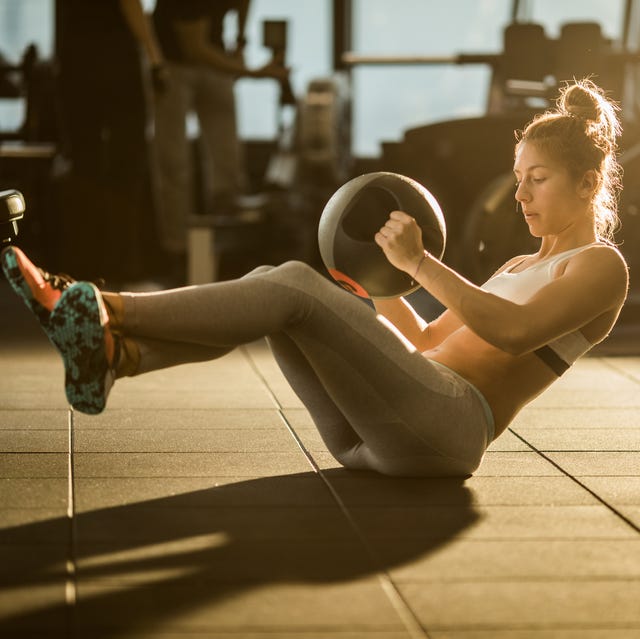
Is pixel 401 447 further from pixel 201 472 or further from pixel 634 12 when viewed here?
pixel 634 12

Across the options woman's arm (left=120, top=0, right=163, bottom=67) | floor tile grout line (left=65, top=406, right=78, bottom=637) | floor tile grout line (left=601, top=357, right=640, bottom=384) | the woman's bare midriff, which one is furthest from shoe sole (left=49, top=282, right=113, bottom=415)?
woman's arm (left=120, top=0, right=163, bottom=67)

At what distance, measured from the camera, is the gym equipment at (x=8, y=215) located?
2.52 m

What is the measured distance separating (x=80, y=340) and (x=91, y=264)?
4.30 metres

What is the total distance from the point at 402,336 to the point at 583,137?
1.73 feet

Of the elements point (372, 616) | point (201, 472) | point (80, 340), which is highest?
point (80, 340)

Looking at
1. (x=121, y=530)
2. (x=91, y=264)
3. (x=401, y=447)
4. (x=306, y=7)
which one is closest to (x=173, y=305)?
(x=121, y=530)

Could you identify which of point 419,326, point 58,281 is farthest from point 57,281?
point 419,326

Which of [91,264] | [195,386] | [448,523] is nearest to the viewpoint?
[448,523]

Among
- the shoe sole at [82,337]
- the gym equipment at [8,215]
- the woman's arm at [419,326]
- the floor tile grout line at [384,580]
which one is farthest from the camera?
the woman's arm at [419,326]

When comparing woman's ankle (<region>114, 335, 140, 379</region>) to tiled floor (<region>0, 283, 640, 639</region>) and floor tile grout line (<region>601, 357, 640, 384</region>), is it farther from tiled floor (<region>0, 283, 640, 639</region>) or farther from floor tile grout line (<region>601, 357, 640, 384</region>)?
floor tile grout line (<region>601, 357, 640, 384</region>)

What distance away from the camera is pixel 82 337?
203cm

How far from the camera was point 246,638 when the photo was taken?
165 centimetres

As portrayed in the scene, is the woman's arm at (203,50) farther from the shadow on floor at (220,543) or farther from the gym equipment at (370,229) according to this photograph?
the shadow on floor at (220,543)

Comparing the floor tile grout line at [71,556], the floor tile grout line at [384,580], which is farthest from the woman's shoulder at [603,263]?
the floor tile grout line at [71,556]
